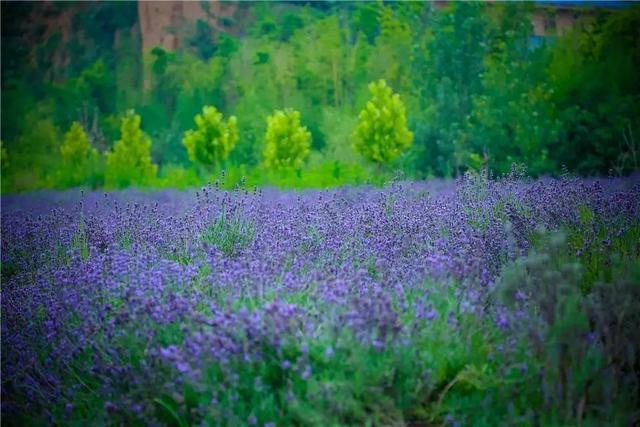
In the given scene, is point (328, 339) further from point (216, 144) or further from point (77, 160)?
point (77, 160)

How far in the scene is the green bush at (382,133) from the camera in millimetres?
7289

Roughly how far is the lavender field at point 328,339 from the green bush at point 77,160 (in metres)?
5.69

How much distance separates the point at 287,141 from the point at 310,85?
51.7 inches

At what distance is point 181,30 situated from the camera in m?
8.64

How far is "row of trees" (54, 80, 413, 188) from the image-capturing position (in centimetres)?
736

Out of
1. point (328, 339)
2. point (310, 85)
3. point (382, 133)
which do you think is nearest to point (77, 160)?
point (310, 85)

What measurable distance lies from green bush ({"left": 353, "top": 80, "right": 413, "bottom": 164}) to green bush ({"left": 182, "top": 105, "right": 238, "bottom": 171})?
2270mm

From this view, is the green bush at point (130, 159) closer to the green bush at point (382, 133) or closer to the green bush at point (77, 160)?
the green bush at point (77, 160)

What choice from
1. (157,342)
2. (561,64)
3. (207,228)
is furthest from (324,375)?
(561,64)

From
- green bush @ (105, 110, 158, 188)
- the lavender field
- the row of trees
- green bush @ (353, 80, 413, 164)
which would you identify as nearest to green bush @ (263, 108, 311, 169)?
the row of trees

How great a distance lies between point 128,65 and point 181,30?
0.90m

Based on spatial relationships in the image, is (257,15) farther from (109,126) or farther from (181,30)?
(109,126)

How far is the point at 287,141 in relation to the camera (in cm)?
792

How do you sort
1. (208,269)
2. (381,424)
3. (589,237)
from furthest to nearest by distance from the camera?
(589,237), (208,269), (381,424)
